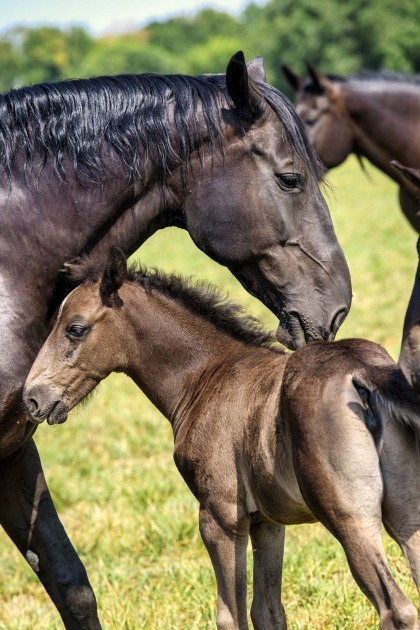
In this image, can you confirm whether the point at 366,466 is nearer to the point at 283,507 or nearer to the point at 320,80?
the point at 283,507

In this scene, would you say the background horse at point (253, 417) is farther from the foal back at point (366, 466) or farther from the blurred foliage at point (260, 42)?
the blurred foliage at point (260, 42)

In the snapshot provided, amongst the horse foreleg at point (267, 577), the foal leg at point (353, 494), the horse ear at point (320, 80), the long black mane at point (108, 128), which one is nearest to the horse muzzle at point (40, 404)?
the long black mane at point (108, 128)

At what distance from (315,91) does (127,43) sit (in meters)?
105

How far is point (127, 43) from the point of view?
349 feet

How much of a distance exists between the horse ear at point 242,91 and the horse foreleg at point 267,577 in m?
1.65

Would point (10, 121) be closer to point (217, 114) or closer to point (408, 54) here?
point (217, 114)

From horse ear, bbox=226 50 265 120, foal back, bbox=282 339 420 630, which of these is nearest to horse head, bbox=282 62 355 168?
Answer: horse ear, bbox=226 50 265 120

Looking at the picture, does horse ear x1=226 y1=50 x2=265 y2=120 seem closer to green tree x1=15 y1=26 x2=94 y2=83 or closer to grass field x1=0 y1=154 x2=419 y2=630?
grass field x1=0 y1=154 x2=419 y2=630

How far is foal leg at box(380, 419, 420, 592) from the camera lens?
241 cm

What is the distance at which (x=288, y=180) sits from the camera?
3.05 m

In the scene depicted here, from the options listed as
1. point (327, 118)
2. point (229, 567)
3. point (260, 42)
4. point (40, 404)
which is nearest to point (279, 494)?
point (229, 567)

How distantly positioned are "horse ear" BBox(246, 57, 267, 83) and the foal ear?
3.16 feet

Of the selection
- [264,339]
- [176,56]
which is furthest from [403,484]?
[176,56]

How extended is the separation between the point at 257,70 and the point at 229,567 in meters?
2.09
